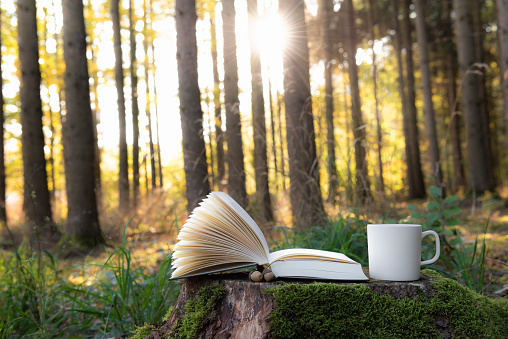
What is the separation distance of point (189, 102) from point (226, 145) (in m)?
2.90

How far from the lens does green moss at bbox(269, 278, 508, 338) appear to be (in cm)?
136

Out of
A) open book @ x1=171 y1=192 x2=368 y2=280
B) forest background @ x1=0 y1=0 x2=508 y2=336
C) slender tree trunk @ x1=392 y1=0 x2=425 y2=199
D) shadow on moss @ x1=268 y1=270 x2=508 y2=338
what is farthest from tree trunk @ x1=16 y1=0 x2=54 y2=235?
slender tree trunk @ x1=392 y1=0 x2=425 y2=199

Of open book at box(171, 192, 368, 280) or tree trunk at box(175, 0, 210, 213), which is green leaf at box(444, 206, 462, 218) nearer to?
open book at box(171, 192, 368, 280)

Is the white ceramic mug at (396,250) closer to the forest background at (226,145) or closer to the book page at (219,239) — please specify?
the book page at (219,239)

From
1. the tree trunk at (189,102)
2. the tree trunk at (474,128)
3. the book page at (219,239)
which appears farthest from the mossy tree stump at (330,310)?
the tree trunk at (474,128)

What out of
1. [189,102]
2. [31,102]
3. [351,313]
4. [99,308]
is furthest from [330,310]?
[31,102]

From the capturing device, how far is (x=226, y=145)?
7844mm

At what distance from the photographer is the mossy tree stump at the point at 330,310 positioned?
1.37 m

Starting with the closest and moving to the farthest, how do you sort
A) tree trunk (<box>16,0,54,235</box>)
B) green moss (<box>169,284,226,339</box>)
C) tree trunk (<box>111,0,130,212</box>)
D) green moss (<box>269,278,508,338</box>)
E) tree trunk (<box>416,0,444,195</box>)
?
green moss (<box>269,278,508,338</box>) < green moss (<box>169,284,226,339</box>) < tree trunk (<box>16,0,54,235</box>) < tree trunk (<box>111,0,130,212</box>) < tree trunk (<box>416,0,444,195</box>)

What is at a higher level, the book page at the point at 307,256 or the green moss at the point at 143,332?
the book page at the point at 307,256

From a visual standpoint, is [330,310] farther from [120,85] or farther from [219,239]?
[120,85]

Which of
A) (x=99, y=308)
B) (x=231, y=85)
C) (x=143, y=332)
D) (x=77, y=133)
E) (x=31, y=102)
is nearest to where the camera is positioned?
(x=143, y=332)

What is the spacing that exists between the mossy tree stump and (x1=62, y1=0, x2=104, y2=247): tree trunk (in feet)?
15.7

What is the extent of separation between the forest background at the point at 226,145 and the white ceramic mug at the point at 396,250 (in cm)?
79
